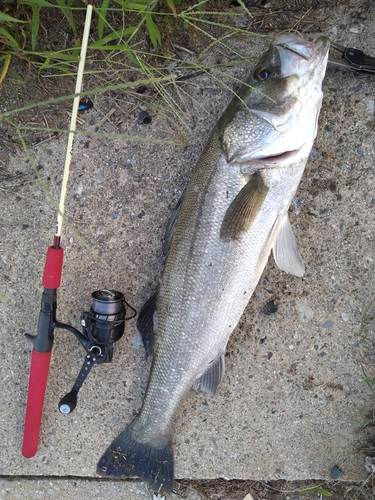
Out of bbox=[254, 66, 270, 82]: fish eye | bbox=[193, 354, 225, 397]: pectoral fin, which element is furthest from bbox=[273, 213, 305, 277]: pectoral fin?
bbox=[254, 66, 270, 82]: fish eye

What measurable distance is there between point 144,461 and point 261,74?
2.30m

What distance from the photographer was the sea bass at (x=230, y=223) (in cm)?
195

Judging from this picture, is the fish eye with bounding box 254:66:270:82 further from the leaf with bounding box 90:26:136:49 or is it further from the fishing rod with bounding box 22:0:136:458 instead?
the fishing rod with bounding box 22:0:136:458

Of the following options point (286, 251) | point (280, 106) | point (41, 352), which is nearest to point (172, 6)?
point (280, 106)

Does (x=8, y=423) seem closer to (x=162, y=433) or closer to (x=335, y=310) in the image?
(x=162, y=433)

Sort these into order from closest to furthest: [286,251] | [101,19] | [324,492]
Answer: [101,19] < [286,251] < [324,492]

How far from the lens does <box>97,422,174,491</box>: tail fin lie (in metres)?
2.33

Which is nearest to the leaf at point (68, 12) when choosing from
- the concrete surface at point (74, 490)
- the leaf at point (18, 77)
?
the leaf at point (18, 77)

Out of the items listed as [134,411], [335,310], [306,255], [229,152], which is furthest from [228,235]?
[134,411]

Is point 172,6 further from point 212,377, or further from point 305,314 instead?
point 212,377

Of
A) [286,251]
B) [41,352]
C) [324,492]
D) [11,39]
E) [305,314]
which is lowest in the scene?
[324,492]

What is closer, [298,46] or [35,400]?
[298,46]

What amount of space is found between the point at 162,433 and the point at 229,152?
5.46 feet

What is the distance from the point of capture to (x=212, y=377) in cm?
228
